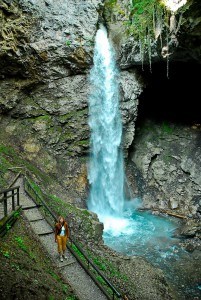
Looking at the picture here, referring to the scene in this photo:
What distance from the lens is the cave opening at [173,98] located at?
21453 mm

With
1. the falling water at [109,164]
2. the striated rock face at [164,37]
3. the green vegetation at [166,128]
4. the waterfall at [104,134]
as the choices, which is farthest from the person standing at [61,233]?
the green vegetation at [166,128]

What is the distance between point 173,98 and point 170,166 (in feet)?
20.1

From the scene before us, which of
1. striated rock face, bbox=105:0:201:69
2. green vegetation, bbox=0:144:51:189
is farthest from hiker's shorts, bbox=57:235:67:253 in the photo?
striated rock face, bbox=105:0:201:69

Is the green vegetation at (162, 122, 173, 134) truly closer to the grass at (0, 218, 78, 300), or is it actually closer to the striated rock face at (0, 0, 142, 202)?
the striated rock face at (0, 0, 142, 202)

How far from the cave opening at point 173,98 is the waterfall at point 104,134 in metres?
3.36

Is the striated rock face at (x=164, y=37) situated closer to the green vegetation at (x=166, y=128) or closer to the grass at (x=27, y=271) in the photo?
the green vegetation at (x=166, y=128)

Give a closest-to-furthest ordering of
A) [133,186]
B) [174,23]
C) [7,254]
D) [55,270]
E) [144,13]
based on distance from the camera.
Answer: [7,254], [55,270], [174,23], [144,13], [133,186]

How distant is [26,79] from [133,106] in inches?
300

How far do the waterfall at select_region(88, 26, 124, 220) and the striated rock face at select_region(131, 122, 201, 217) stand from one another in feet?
7.08

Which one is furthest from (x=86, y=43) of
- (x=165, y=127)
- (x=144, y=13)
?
(x=165, y=127)

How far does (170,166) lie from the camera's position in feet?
67.5

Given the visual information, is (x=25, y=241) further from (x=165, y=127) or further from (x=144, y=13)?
(x=165, y=127)

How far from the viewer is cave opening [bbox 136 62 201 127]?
845 inches

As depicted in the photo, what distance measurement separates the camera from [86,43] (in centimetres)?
1777
